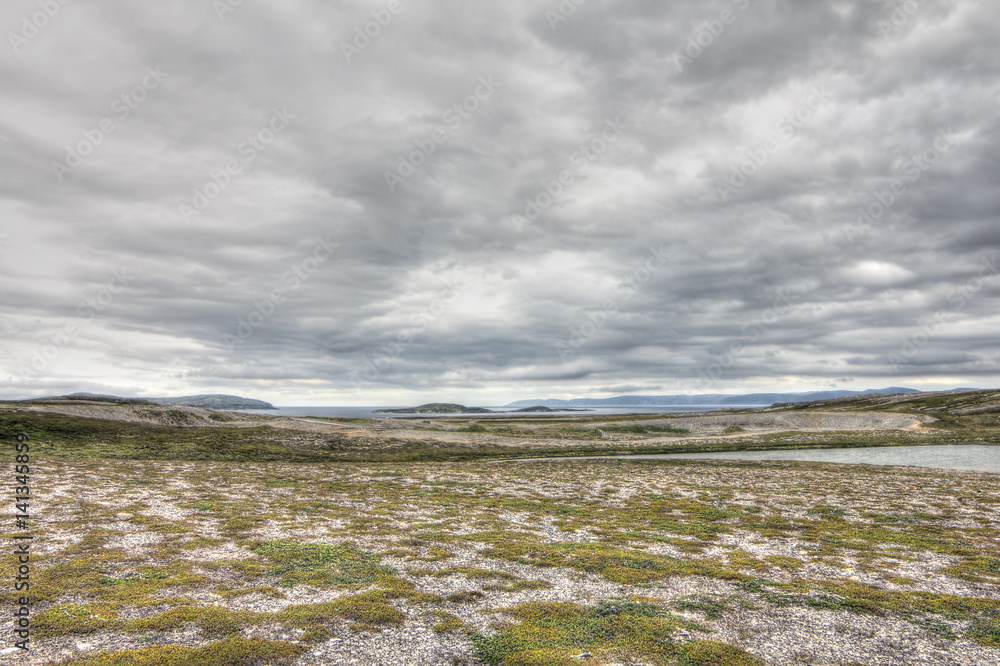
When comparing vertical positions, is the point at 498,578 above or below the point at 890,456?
above

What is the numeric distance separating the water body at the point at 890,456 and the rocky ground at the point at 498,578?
39.5 meters

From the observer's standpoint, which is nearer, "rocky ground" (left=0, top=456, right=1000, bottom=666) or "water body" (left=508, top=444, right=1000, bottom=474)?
"rocky ground" (left=0, top=456, right=1000, bottom=666)

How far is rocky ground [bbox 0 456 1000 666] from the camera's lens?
12.5 m

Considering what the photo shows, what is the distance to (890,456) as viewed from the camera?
77812 millimetres

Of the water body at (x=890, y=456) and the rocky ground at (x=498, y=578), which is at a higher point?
the rocky ground at (x=498, y=578)

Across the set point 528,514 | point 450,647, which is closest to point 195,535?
point 450,647

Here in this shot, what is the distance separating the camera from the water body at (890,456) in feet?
221

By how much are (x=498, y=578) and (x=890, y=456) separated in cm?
8670

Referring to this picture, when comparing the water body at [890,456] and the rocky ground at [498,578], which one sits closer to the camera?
the rocky ground at [498,578]

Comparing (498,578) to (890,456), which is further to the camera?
(890,456)

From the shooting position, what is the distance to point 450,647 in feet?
41.1

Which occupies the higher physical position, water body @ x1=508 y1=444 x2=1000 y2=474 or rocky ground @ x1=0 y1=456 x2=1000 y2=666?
rocky ground @ x1=0 y1=456 x2=1000 y2=666

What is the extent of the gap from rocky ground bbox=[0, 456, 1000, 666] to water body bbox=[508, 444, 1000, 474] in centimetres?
3950

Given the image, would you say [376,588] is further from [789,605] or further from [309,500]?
[309,500]
